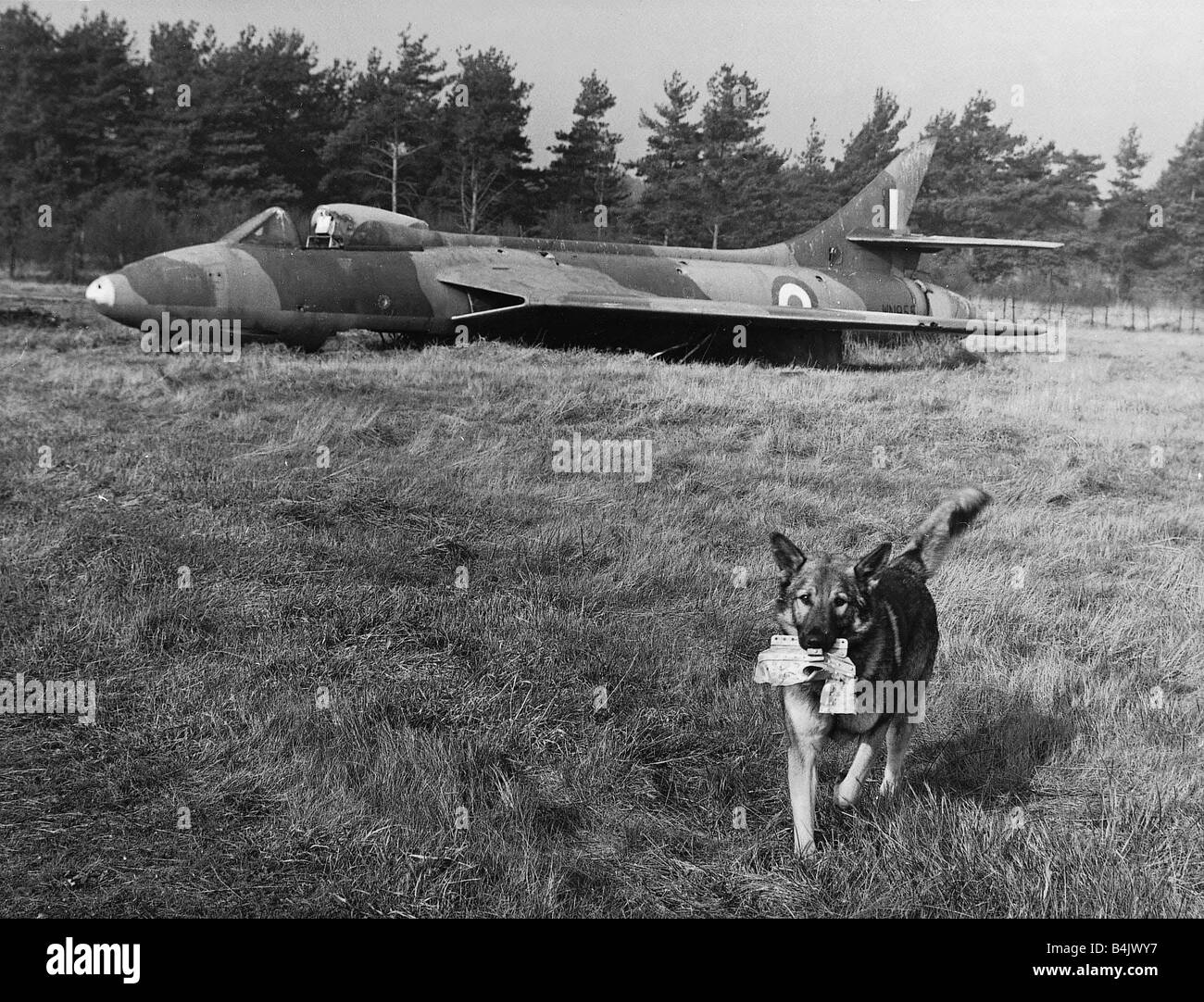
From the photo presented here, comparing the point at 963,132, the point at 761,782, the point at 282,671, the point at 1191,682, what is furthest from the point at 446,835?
the point at 963,132

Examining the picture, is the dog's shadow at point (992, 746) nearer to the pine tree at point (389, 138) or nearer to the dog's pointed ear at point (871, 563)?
the dog's pointed ear at point (871, 563)

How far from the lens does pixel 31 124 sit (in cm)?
3161

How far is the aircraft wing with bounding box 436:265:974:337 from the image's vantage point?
656 inches

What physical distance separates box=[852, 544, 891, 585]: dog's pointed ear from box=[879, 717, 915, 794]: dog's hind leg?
81 cm

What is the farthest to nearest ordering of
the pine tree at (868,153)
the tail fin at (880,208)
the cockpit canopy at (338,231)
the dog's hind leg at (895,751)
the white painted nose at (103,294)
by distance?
the pine tree at (868,153) → the tail fin at (880,208) → the cockpit canopy at (338,231) → the white painted nose at (103,294) → the dog's hind leg at (895,751)

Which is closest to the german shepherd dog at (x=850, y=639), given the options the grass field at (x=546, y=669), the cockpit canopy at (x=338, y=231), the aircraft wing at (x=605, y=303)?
the grass field at (x=546, y=669)

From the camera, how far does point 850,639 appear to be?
3.62m

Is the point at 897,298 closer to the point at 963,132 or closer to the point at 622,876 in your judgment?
the point at 622,876

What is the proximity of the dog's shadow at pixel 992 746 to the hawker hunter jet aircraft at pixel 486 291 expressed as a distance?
41.0ft

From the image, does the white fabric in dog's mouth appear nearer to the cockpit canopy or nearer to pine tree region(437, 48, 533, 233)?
the cockpit canopy

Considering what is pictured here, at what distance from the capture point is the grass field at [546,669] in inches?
147

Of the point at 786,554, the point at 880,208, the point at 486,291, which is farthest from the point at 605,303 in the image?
the point at 786,554

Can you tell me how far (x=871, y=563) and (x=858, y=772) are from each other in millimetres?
917

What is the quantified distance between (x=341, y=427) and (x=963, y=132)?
4125 cm
